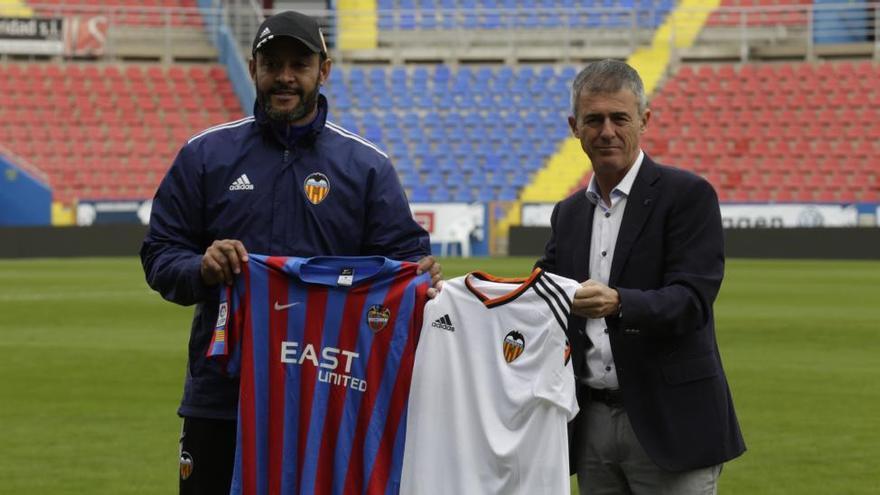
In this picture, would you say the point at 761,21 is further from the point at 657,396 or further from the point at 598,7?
the point at 657,396

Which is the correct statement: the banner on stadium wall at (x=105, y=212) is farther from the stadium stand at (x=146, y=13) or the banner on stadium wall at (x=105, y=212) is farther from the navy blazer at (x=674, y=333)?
the navy blazer at (x=674, y=333)

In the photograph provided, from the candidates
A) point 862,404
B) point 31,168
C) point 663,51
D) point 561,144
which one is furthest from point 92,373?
point 663,51

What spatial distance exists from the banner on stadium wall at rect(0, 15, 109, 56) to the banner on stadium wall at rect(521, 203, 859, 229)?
12.8 meters

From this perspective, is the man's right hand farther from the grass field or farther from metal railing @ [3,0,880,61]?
metal railing @ [3,0,880,61]

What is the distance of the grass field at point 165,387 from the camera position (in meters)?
7.85

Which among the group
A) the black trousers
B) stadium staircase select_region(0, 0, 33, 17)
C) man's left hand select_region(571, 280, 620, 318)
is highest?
stadium staircase select_region(0, 0, 33, 17)

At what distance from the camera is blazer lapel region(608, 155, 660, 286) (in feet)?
13.2

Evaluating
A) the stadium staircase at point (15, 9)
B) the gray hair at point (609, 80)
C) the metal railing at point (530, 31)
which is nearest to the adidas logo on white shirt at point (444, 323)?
the gray hair at point (609, 80)

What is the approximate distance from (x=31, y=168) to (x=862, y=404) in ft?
81.2

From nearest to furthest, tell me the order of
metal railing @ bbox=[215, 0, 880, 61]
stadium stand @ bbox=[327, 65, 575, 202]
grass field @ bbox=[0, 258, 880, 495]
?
grass field @ bbox=[0, 258, 880, 495] < stadium stand @ bbox=[327, 65, 575, 202] < metal railing @ bbox=[215, 0, 880, 61]

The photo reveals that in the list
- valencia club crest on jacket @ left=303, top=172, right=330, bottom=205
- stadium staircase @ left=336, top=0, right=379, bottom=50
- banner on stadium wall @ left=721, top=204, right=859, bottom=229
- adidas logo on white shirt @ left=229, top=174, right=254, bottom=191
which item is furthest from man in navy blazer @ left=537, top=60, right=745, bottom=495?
stadium staircase @ left=336, top=0, right=379, bottom=50

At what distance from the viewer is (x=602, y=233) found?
13.5 feet

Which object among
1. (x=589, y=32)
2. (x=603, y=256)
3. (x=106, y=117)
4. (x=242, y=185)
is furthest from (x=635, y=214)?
(x=589, y=32)

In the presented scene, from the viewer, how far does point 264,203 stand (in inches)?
165
